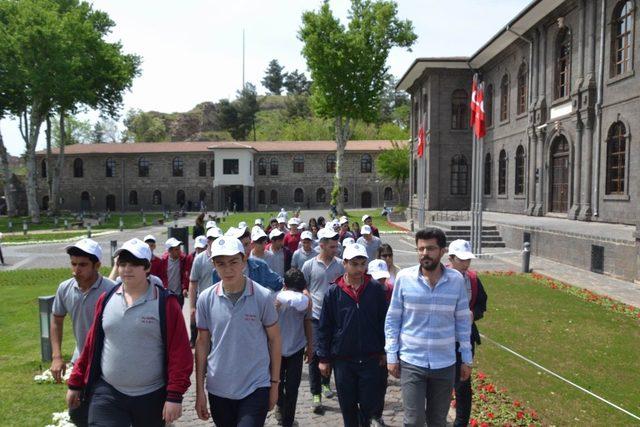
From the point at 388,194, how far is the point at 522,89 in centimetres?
3329

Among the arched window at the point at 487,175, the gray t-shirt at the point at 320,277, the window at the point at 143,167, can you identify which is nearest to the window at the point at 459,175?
the arched window at the point at 487,175

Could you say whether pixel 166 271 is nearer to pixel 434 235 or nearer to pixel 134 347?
pixel 134 347

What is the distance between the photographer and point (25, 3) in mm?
39344

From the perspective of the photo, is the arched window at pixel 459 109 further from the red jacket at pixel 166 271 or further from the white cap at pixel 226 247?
the white cap at pixel 226 247

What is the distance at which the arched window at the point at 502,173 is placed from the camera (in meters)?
31.4

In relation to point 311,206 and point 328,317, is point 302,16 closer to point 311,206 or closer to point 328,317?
point 311,206

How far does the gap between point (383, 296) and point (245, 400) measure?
5.59 ft

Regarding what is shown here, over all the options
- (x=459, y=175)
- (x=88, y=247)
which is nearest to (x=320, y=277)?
(x=88, y=247)

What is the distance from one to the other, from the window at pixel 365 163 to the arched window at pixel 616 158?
134 feet

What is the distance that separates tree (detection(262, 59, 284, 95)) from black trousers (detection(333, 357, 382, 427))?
110199 mm

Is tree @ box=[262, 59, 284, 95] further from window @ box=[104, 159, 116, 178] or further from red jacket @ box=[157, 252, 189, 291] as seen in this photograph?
red jacket @ box=[157, 252, 189, 291]

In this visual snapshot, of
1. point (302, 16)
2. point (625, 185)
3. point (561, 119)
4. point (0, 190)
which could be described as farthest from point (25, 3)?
point (625, 185)

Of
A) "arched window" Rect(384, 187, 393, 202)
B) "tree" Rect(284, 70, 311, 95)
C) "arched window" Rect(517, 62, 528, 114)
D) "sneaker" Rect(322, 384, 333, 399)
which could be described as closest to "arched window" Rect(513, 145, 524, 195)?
"arched window" Rect(517, 62, 528, 114)

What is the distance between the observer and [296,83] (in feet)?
351
